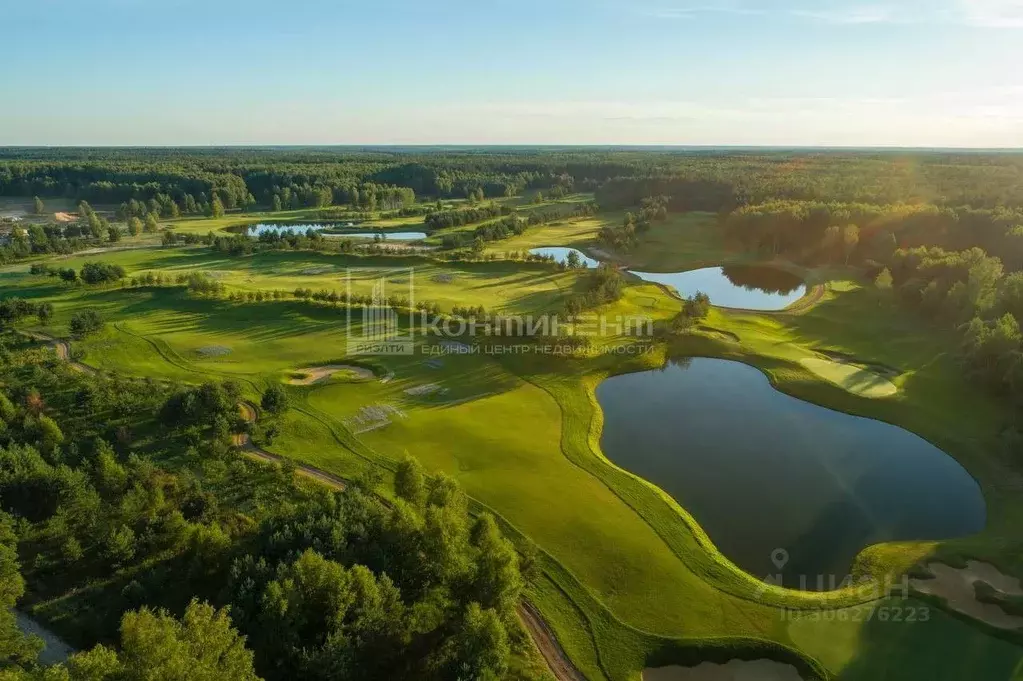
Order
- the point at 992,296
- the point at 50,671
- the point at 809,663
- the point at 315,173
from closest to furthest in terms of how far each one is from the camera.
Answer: the point at 50,671
the point at 809,663
the point at 992,296
the point at 315,173

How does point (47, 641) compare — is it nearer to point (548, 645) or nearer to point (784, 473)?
point (548, 645)

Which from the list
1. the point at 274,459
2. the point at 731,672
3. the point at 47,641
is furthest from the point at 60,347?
the point at 731,672

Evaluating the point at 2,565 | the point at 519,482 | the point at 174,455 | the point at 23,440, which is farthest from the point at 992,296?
the point at 23,440

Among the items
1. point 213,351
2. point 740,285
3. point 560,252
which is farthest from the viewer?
point 560,252

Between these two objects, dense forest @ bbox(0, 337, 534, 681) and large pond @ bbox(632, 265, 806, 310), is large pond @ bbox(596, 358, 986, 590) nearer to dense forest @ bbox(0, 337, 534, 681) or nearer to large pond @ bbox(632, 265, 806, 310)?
dense forest @ bbox(0, 337, 534, 681)

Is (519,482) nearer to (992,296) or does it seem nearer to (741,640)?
(741,640)

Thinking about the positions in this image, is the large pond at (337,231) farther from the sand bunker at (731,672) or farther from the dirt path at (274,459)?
the sand bunker at (731,672)

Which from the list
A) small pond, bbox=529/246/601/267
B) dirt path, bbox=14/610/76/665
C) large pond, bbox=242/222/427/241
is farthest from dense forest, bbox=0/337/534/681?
large pond, bbox=242/222/427/241
